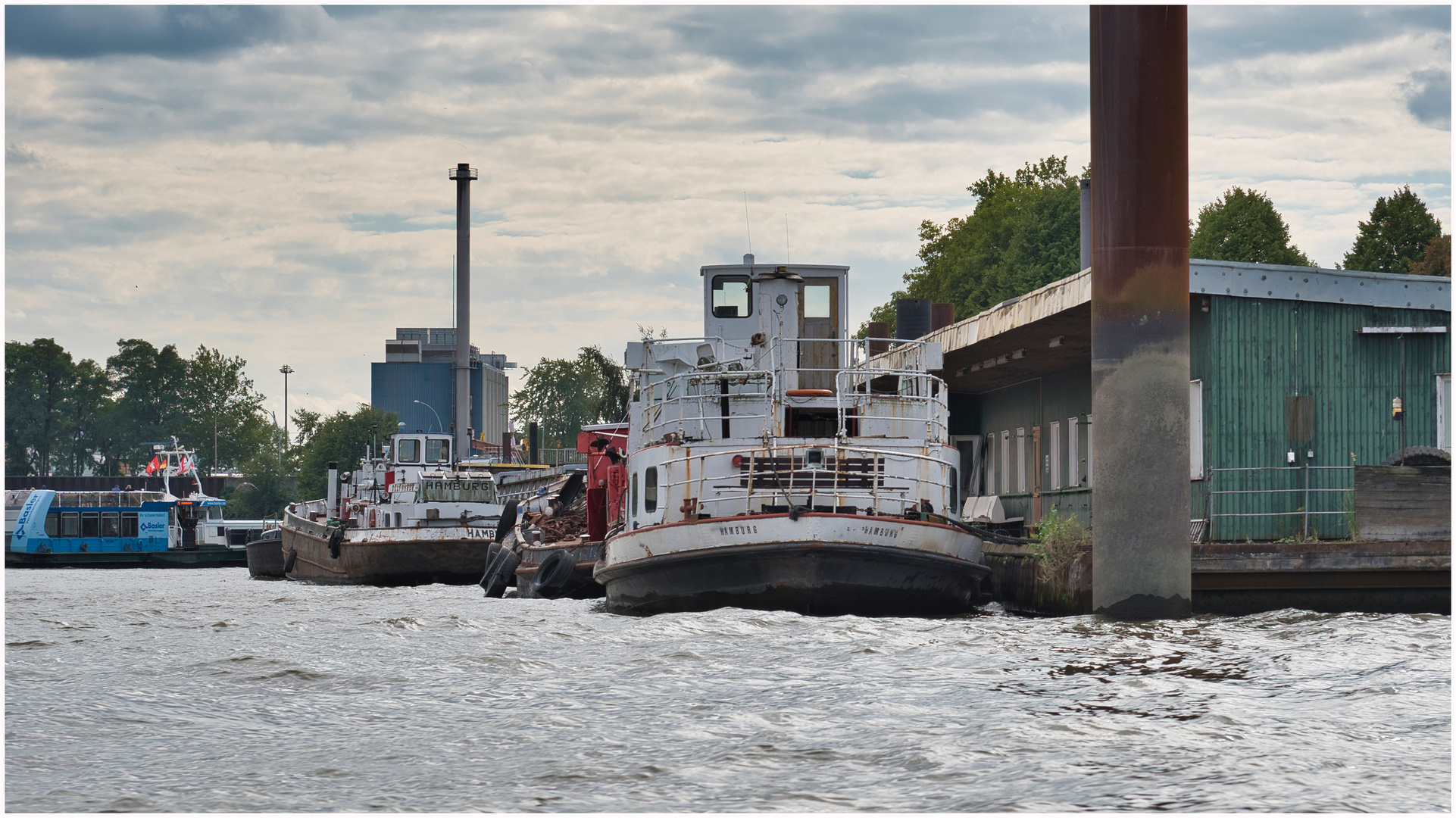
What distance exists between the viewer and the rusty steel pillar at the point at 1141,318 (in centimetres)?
1653

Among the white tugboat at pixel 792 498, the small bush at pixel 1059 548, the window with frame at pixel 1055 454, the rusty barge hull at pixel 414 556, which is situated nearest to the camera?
the white tugboat at pixel 792 498

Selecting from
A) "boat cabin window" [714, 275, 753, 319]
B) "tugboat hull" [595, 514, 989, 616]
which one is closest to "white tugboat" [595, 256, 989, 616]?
"tugboat hull" [595, 514, 989, 616]

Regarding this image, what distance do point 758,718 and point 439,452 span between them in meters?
42.3

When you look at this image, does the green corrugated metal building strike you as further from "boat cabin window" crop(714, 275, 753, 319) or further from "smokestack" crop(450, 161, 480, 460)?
"smokestack" crop(450, 161, 480, 460)

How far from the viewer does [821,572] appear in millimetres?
18891

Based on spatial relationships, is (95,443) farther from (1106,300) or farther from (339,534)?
(1106,300)

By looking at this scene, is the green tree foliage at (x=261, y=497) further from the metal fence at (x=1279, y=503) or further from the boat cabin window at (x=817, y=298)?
the metal fence at (x=1279, y=503)

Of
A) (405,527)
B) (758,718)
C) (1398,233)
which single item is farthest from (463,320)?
(758,718)

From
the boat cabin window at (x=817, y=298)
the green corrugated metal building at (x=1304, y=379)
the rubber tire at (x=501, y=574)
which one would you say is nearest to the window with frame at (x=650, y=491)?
the boat cabin window at (x=817, y=298)

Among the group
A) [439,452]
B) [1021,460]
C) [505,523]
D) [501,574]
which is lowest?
[501,574]

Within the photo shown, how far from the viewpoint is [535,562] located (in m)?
30.2

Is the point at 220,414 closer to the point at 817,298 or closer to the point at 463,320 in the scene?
the point at 463,320

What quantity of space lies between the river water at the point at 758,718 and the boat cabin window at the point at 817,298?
25.9 ft

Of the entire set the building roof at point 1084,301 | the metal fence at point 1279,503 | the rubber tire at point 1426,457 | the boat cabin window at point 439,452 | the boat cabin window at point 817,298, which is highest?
the boat cabin window at point 817,298
